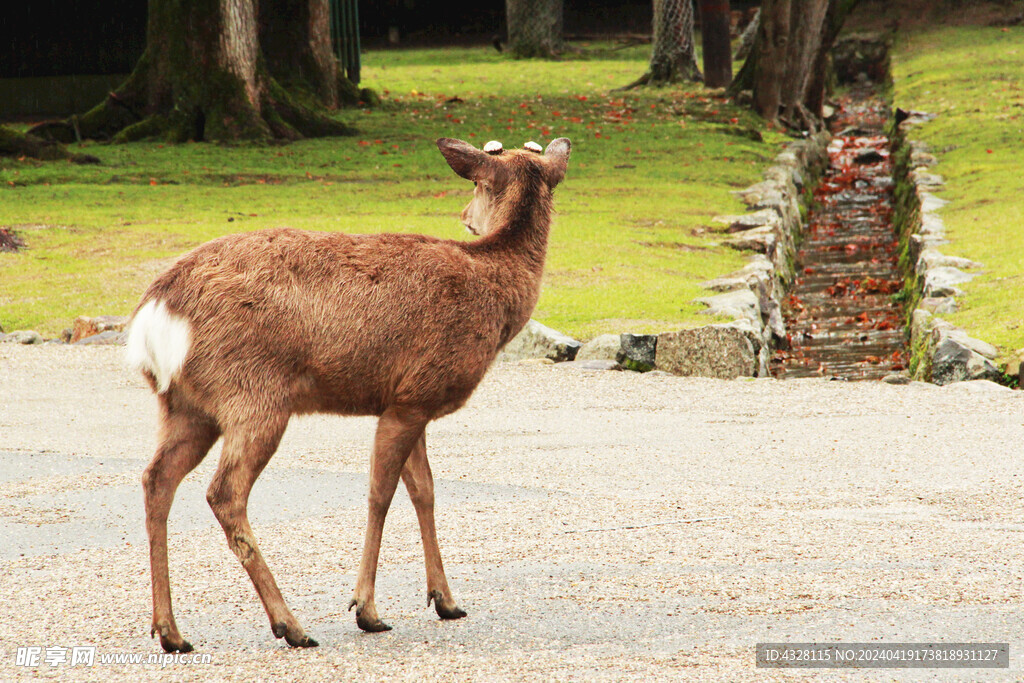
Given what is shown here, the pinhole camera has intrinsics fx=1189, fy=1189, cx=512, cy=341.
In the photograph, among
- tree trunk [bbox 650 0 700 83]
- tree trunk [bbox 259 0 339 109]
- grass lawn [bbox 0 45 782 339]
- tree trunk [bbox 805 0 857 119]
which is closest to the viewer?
grass lawn [bbox 0 45 782 339]

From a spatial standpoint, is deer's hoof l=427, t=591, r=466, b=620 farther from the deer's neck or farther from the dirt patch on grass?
the dirt patch on grass

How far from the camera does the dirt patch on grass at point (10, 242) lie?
13.3 m

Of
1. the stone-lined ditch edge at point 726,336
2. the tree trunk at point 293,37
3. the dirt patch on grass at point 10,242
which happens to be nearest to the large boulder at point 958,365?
the stone-lined ditch edge at point 726,336

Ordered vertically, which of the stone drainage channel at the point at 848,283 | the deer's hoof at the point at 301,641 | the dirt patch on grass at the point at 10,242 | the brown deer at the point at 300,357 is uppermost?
A: the brown deer at the point at 300,357

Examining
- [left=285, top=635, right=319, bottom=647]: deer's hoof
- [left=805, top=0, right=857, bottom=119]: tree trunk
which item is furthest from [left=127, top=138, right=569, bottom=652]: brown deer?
[left=805, top=0, right=857, bottom=119]: tree trunk

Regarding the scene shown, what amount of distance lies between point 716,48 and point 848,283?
50.1 feet

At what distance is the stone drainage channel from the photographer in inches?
440

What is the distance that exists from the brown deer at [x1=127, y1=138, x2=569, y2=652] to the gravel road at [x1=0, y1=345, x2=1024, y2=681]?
40cm

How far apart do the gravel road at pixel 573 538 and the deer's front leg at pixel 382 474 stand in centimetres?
16

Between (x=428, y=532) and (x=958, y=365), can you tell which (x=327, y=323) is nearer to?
(x=428, y=532)

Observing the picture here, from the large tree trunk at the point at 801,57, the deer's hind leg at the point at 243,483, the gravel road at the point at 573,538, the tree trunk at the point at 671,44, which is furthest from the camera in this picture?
the tree trunk at the point at 671,44

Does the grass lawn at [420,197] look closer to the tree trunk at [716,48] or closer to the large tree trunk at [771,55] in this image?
the large tree trunk at [771,55]

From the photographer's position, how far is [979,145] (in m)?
20.7

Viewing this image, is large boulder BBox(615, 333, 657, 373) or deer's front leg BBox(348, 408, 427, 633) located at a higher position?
deer's front leg BBox(348, 408, 427, 633)
